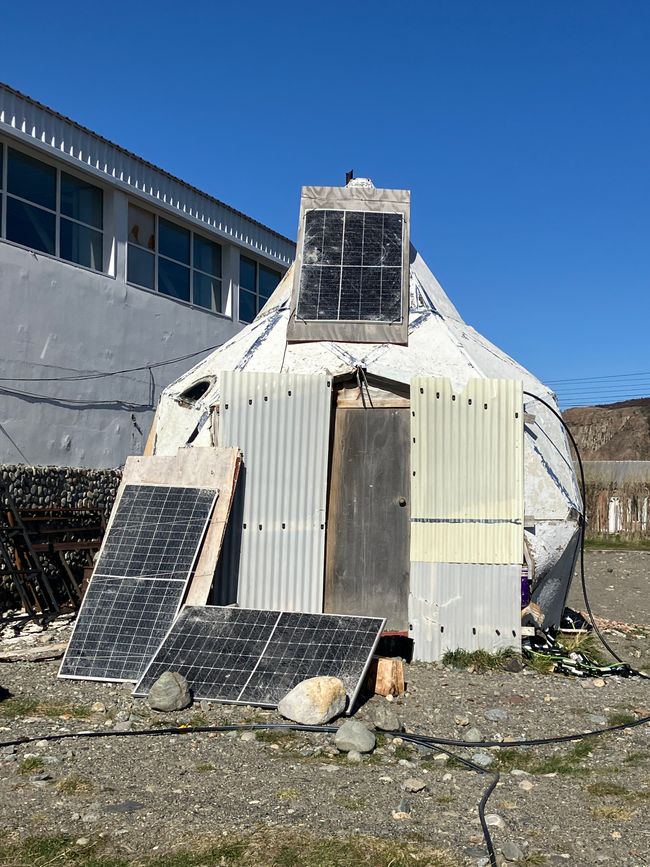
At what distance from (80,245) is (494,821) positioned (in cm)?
1219

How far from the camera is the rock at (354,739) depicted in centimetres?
555

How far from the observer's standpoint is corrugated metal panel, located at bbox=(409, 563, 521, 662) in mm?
7938

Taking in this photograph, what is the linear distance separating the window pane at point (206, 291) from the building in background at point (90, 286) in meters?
0.04

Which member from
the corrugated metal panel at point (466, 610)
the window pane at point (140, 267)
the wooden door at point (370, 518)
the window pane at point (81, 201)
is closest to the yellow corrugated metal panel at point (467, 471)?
the corrugated metal panel at point (466, 610)

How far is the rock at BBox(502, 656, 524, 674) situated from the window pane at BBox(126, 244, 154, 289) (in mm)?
10147

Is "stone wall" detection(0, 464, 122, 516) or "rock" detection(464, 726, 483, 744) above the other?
"stone wall" detection(0, 464, 122, 516)

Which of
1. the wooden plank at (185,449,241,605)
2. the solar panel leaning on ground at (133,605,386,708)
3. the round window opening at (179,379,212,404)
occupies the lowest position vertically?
the solar panel leaning on ground at (133,605,386,708)

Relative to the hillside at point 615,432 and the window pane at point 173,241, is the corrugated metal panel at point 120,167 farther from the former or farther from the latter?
the hillside at point 615,432

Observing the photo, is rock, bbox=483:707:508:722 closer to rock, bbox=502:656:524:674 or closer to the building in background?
rock, bbox=502:656:524:674

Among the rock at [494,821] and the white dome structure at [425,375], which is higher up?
the white dome structure at [425,375]

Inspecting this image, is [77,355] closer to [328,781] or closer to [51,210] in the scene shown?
[51,210]

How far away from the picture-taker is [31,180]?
1355 cm

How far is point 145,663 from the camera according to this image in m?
7.09

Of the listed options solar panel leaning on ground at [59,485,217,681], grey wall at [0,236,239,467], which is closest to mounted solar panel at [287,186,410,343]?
solar panel leaning on ground at [59,485,217,681]
